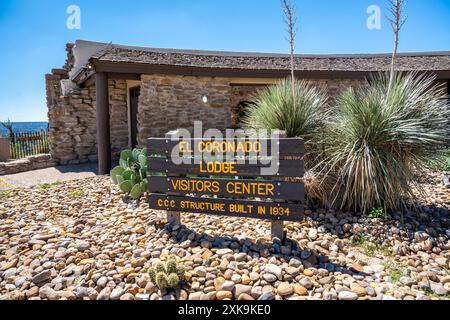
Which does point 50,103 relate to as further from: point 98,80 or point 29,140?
point 98,80

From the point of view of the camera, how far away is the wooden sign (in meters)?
3.02

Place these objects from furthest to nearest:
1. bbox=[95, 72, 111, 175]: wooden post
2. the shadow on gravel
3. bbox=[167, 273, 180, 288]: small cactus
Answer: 1. bbox=[95, 72, 111, 175]: wooden post
2. the shadow on gravel
3. bbox=[167, 273, 180, 288]: small cactus

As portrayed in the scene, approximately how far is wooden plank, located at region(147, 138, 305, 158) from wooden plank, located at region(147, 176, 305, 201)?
0.33 m

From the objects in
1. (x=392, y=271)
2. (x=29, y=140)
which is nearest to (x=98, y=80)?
(x=29, y=140)

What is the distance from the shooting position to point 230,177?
337 cm

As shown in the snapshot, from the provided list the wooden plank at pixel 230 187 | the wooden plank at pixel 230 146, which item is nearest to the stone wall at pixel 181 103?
the wooden plank at pixel 230 146

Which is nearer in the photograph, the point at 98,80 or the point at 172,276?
the point at 172,276

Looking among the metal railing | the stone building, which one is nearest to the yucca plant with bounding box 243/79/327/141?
the stone building

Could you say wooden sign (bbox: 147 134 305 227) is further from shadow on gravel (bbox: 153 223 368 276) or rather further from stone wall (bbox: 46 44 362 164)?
stone wall (bbox: 46 44 362 164)

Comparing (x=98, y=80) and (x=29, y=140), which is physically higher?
(x=98, y=80)
